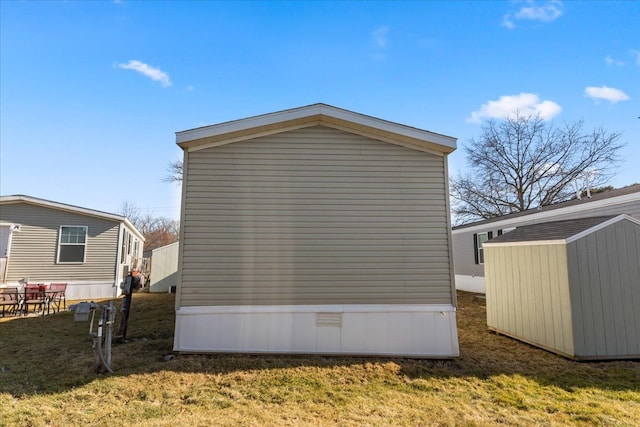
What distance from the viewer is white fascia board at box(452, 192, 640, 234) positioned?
7.69 m

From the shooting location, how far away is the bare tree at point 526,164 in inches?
782

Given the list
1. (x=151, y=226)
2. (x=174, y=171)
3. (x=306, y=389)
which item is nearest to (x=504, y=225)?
(x=306, y=389)

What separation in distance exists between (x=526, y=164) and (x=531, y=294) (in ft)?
66.4

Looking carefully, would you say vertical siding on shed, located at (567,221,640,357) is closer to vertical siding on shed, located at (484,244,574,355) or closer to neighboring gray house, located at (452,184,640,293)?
vertical siding on shed, located at (484,244,574,355)

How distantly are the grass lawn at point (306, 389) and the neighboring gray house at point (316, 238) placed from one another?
0.44 m

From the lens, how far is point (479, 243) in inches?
520

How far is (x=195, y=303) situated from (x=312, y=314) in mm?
1844

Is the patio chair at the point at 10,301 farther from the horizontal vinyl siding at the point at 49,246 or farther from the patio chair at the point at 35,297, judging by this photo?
the horizontal vinyl siding at the point at 49,246

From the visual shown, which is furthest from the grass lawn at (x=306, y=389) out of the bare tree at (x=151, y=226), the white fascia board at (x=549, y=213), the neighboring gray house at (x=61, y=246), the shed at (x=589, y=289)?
the bare tree at (x=151, y=226)

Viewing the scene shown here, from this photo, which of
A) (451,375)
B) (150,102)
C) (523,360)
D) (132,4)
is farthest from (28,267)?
(523,360)

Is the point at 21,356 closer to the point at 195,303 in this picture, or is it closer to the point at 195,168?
the point at 195,303

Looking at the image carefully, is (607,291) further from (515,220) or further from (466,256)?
(466,256)

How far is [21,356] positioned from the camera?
492cm

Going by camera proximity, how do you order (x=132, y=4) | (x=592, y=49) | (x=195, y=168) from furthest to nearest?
1. (x=592, y=49)
2. (x=132, y=4)
3. (x=195, y=168)
